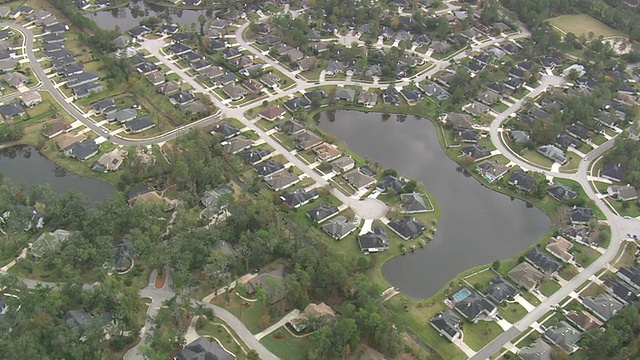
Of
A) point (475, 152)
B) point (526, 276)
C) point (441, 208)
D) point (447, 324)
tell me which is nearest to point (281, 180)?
point (441, 208)

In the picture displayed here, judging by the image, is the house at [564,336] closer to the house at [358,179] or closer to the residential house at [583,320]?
the residential house at [583,320]

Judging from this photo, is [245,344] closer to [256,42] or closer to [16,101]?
[16,101]

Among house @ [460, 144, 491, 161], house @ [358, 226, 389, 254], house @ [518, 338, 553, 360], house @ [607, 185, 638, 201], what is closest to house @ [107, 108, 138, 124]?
house @ [358, 226, 389, 254]

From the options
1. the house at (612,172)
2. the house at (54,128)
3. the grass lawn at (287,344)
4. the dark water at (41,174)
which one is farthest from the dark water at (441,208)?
the house at (54,128)

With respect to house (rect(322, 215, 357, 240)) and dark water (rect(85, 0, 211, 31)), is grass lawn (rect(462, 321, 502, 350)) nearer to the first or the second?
house (rect(322, 215, 357, 240))

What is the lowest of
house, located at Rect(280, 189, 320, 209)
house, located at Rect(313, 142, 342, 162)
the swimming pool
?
the swimming pool

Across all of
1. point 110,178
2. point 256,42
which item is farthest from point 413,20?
point 110,178

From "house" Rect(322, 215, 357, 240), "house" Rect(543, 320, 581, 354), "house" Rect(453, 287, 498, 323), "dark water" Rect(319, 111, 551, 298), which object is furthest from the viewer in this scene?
"house" Rect(322, 215, 357, 240)
